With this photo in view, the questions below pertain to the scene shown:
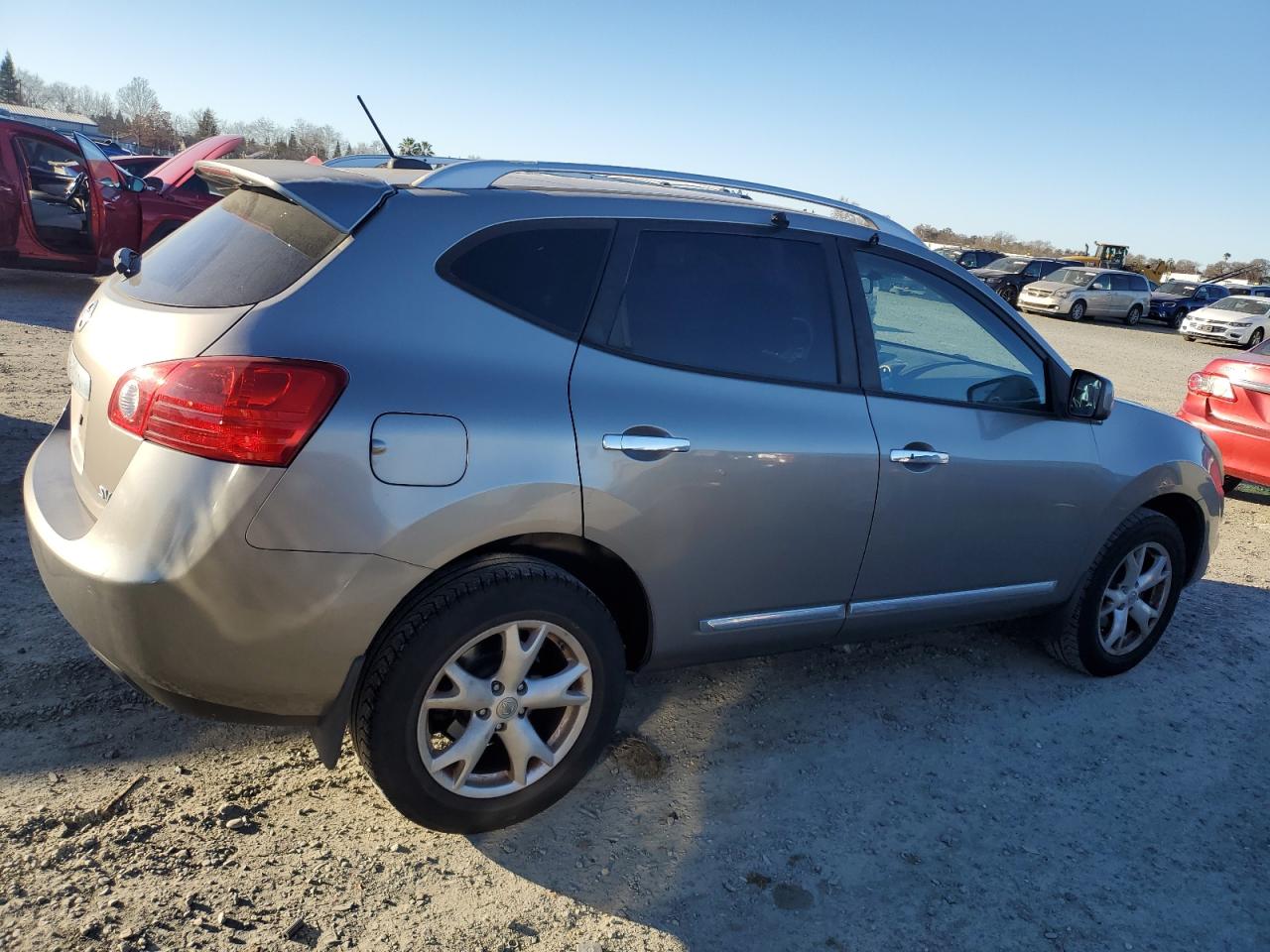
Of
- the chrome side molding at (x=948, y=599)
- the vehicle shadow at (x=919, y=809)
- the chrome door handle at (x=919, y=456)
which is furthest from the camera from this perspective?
the chrome side molding at (x=948, y=599)

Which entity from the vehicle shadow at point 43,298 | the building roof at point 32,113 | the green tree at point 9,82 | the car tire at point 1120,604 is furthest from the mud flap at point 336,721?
the green tree at point 9,82

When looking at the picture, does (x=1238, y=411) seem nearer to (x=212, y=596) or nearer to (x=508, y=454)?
(x=508, y=454)

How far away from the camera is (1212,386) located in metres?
7.41

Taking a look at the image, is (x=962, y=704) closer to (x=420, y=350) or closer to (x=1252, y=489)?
(x=420, y=350)

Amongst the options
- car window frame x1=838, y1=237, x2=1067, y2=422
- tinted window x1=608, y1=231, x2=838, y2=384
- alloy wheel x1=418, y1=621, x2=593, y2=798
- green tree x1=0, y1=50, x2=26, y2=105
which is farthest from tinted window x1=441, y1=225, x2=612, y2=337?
green tree x1=0, y1=50, x2=26, y2=105

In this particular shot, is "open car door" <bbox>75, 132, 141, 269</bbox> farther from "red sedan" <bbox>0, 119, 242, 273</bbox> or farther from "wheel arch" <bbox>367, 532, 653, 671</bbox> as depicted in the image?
"wheel arch" <bbox>367, 532, 653, 671</bbox>

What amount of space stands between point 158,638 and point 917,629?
2.63 metres

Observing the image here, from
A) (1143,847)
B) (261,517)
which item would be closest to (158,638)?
(261,517)

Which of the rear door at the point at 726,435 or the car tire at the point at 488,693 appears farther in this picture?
the rear door at the point at 726,435

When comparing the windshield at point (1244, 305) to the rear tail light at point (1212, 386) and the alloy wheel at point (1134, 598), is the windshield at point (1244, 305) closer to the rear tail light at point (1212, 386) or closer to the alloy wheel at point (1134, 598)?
the rear tail light at point (1212, 386)

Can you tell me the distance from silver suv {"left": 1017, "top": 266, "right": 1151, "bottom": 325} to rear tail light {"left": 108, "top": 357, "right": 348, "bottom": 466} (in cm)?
2950

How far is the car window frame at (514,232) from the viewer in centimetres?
265

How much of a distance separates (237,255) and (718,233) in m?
1.45

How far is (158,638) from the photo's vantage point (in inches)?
92.6
